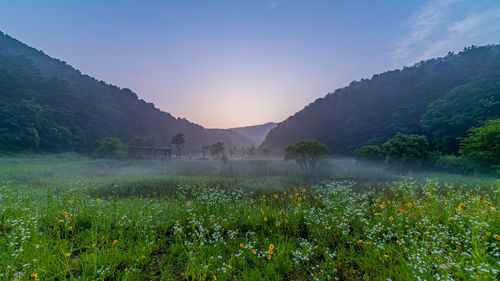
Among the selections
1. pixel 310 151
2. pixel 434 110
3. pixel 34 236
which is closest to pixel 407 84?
pixel 434 110

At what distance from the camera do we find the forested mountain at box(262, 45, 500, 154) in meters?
18.4

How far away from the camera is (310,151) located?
1448 cm

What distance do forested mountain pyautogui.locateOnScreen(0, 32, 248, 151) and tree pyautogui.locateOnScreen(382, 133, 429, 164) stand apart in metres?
45.5

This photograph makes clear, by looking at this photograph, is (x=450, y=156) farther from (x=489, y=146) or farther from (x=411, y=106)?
(x=411, y=106)

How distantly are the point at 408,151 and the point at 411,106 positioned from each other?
23078 mm

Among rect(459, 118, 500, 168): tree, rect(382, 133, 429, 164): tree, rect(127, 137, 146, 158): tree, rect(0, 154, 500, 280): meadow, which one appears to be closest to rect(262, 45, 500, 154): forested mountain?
rect(459, 118, 500, 168): tree

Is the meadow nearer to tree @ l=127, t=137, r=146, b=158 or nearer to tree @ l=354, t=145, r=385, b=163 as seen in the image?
tree @ l=354, t=145, r=385, b=163

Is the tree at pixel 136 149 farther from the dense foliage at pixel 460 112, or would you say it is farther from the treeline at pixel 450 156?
the dense foliage at pixel 460 112

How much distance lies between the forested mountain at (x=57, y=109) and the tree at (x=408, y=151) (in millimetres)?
45495

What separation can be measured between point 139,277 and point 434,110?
104 feet

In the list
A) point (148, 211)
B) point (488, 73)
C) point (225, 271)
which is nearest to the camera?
point (225, 271)

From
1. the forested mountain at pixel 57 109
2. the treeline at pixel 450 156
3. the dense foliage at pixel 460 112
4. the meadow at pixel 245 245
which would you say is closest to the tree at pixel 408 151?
the treeline at pixel 450 156

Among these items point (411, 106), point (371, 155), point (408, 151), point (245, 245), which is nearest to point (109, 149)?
point (245, 245)

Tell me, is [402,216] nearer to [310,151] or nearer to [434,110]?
[310,151]
